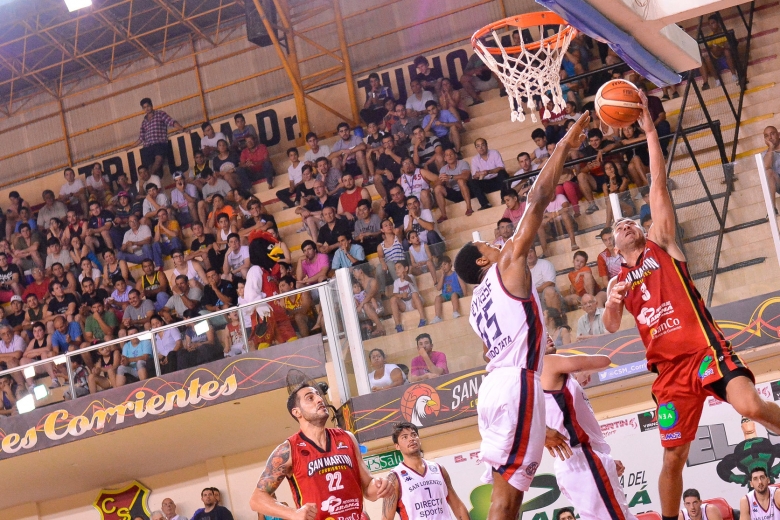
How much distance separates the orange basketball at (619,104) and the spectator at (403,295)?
4.70 metres

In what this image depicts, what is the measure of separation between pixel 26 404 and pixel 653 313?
952cm

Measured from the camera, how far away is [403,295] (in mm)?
10547

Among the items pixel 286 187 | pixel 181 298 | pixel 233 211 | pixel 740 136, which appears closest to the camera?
pixel 740 136

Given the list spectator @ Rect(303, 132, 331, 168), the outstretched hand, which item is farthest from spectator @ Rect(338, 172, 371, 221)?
the outstretched hand

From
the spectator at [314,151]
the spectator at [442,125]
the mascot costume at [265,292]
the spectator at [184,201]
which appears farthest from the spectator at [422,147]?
the spectator at [184,201]

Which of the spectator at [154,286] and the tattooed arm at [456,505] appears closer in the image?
the tattooed arm at [456,505]

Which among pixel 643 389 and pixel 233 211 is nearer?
pixel 643 389

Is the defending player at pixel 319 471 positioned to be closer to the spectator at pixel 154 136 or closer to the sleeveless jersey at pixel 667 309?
the sleeveless jersey at pixel 667 309

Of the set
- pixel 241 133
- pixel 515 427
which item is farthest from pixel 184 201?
pixel 515 427

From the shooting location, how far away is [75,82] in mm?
21188

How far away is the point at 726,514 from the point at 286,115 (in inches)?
459

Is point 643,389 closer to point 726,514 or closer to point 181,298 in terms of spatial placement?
point 726,514

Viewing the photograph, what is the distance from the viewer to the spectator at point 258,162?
57.4 ft

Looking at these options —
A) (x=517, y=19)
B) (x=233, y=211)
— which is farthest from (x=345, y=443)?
(x=233, y=211)
